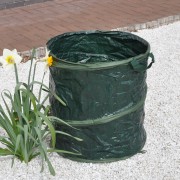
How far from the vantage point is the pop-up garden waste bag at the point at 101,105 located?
354cm

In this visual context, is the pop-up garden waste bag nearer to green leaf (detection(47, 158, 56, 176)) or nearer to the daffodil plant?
the daffodil plant

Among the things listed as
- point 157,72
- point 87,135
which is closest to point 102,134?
point 87,135

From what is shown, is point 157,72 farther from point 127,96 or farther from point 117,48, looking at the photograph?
point 127,96

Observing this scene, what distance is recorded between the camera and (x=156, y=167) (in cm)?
376

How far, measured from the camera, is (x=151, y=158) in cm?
387

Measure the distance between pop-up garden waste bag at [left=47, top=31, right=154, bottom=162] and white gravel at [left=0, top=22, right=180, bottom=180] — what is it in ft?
0.29

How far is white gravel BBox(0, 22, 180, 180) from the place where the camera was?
3.65m

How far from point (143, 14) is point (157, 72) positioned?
6.50ft

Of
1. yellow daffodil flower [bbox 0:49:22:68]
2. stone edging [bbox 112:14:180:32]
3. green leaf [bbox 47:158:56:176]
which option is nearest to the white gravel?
green leaf [bbox 47:158:56:176]

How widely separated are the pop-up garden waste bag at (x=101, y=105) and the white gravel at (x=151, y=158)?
89mm

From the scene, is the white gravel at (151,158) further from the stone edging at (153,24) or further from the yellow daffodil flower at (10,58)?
the stone edging at (153,24)

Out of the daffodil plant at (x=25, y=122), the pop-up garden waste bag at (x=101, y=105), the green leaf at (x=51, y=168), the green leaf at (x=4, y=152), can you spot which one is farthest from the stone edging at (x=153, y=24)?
the green leaf at (x=51, y=168)

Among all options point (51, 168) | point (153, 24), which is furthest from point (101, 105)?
point (153, 24)

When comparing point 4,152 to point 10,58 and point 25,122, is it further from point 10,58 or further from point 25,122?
point 10,58
